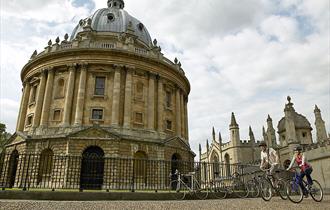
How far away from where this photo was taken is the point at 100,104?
→ 1007 inches

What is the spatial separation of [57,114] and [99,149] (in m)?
6.41

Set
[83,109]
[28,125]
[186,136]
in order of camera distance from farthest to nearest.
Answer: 1. [186,136]
2. [28,125]
3. [83,109]

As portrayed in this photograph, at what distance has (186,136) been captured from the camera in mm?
32562

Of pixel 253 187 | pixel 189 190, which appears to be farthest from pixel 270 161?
pixel 189 190

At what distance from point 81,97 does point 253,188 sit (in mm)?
18776

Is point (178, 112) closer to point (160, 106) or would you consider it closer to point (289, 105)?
point (160, 106)

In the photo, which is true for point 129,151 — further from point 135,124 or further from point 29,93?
point 29,93

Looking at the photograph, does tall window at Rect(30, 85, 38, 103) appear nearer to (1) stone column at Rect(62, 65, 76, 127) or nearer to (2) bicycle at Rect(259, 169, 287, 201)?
(1) stone column at Rect(62, 65, 76, 127)

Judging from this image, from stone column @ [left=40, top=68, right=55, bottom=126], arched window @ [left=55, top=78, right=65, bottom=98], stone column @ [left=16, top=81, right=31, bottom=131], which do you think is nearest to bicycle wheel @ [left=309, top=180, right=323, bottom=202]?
stone column @ [left=40, top=68, right=55, bottom=126]

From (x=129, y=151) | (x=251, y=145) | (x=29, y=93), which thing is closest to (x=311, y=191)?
(x=129, y=151)

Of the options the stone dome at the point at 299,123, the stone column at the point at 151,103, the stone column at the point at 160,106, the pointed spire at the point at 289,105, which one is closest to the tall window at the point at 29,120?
the stone column at the point at 151,103

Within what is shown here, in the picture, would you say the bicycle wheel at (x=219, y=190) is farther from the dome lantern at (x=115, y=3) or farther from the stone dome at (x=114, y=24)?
the dome lantern at (x=115, y=3)

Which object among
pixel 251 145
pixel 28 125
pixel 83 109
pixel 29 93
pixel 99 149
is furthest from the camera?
pixel 251 145

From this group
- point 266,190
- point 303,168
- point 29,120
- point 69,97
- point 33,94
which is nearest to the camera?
point 303,168
